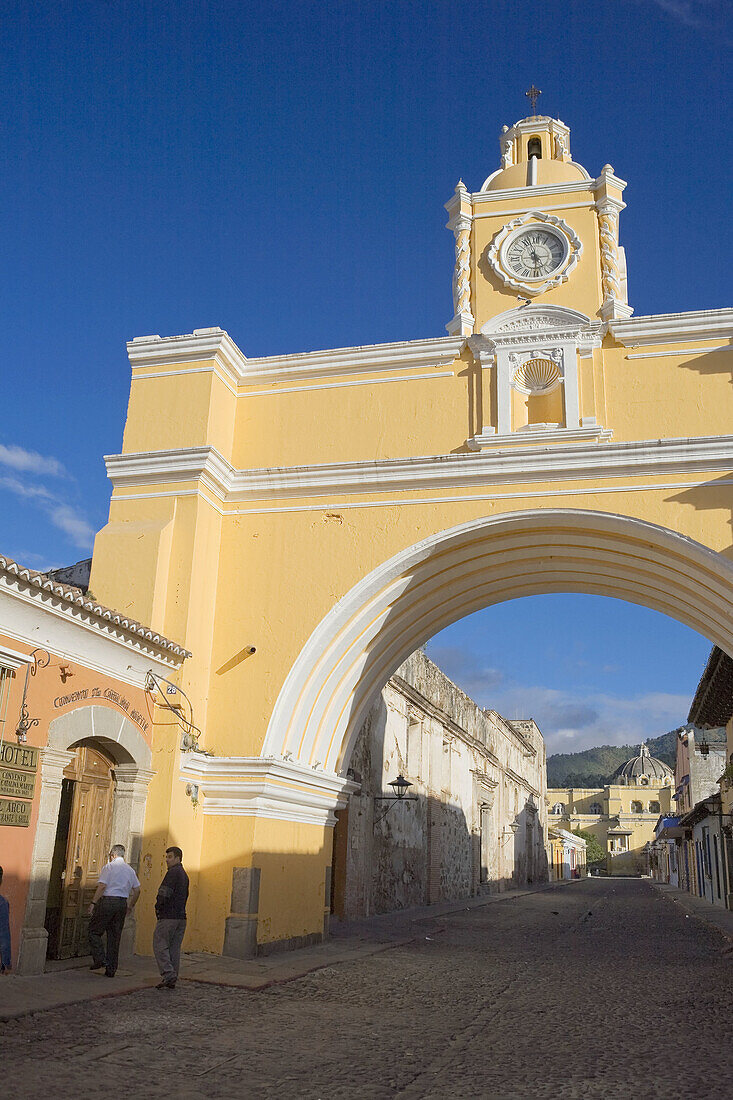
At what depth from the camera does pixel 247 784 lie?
32.2ft

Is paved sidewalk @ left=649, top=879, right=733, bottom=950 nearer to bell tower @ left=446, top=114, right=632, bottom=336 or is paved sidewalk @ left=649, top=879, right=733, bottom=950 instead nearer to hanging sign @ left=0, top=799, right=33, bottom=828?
bell tower @ left=446, top=114, right=632, bottom=336

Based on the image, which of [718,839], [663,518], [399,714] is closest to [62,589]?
[663,518]

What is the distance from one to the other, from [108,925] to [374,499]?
17.3 ft

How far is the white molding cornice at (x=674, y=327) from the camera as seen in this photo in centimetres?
1033

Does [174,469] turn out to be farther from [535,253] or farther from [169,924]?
[169,924]

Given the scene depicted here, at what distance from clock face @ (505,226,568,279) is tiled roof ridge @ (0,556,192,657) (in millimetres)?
6086

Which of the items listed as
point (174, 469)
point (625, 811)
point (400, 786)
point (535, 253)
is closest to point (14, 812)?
point (174, 469)

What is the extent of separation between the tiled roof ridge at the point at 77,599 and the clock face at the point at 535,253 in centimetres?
609

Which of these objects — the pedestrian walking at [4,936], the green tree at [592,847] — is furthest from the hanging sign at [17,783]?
the green tree at [592,847]

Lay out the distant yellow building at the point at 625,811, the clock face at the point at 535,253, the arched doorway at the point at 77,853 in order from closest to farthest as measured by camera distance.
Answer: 1. the arched doorway at the point at 77,853
2. the clock face at the point at 535,253
3. the distant yellow building at the point at 625,811

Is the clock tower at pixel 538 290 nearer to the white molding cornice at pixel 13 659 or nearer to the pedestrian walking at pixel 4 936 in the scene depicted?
the white molding cornice at pixel 13 659

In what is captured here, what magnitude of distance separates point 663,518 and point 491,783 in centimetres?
1849

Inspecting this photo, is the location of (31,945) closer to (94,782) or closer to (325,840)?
(94,782)

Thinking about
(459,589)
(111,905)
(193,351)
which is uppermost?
(193,351)
